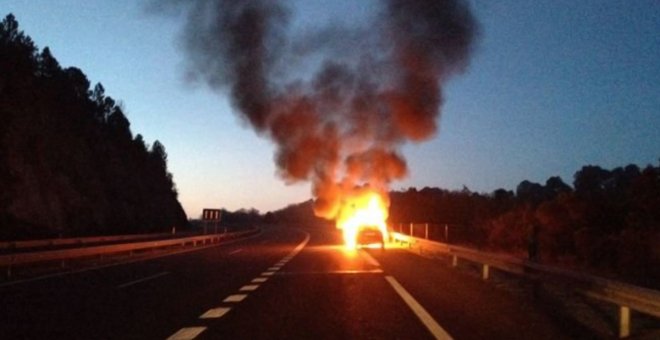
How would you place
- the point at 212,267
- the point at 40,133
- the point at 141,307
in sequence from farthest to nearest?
1. the point at 40,133
2. the point at 212,267
3. the point at 141,307

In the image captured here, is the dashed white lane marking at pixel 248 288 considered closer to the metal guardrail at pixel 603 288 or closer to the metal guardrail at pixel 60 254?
the metal guardrail at pixel 603 288

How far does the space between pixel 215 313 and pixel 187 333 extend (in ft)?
7.68

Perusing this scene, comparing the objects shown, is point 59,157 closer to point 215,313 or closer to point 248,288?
point 248,288

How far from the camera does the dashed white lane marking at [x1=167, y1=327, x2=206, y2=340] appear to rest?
1045 cm

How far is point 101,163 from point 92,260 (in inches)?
2573

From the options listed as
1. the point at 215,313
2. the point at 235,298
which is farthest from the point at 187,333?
the point at 235,298

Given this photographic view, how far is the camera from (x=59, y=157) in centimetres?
7488

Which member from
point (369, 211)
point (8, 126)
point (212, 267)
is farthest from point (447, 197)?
point (212, 267)

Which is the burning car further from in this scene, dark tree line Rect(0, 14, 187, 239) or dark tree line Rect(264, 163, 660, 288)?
dark tree line Rect(0, 14, 187, 239)

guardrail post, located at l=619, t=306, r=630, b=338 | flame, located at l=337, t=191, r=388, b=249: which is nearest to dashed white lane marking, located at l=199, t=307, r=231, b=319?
guardrail post, located at l=619, t=306, r=630, b=338

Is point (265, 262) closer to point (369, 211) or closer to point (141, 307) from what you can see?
point (141, 307)

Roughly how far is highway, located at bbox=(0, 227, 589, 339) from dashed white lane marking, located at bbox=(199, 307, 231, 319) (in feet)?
0.06

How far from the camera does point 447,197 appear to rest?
8769 centimetres

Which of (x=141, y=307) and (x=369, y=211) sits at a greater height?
(x=369, y=211)
